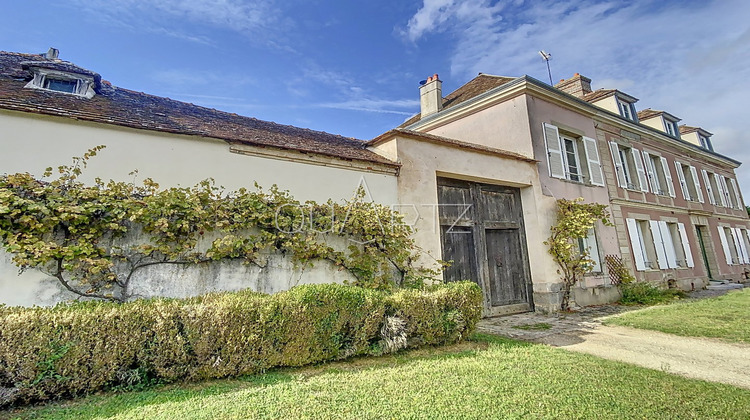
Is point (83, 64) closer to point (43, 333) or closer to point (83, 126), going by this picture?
point (83, 126)

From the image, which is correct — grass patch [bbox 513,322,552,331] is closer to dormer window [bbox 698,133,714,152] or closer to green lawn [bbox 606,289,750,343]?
green lawn [bbox 606,289,750,343]

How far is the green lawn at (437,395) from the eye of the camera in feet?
7.63

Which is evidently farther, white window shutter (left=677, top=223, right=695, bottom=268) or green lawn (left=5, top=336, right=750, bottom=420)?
white window shutter (left=677, top=223, right=695, bottom=268)

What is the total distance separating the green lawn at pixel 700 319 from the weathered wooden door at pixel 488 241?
6.45ft

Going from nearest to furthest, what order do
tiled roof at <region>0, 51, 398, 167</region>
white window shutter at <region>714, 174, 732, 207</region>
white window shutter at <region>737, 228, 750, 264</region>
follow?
tiled roof at <region>0, 51, 398, 167</region> → white window shutter at <region>737, 228, 750, 264</region> → white window shutter at <region>714, 174, 732, 207</region>

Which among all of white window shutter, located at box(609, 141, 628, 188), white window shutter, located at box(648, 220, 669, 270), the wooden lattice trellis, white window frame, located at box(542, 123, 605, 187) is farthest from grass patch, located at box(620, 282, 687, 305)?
white window shutter, located at box(609, 141, 628, 188)

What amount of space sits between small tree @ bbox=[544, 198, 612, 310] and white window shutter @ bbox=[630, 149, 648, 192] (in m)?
4.74

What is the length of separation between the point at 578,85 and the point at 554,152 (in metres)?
5.47

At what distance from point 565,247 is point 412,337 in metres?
5.46

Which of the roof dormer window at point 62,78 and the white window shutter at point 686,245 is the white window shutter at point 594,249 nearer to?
the white window shutter at point 686,245

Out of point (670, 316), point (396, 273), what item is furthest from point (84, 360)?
point (670, 316)

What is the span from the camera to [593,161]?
Result: 31.8 feet

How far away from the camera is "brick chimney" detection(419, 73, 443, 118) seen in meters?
10.8

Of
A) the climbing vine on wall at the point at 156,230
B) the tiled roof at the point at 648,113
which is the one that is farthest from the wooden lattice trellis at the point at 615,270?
the tiled roof at the point at 648,113
